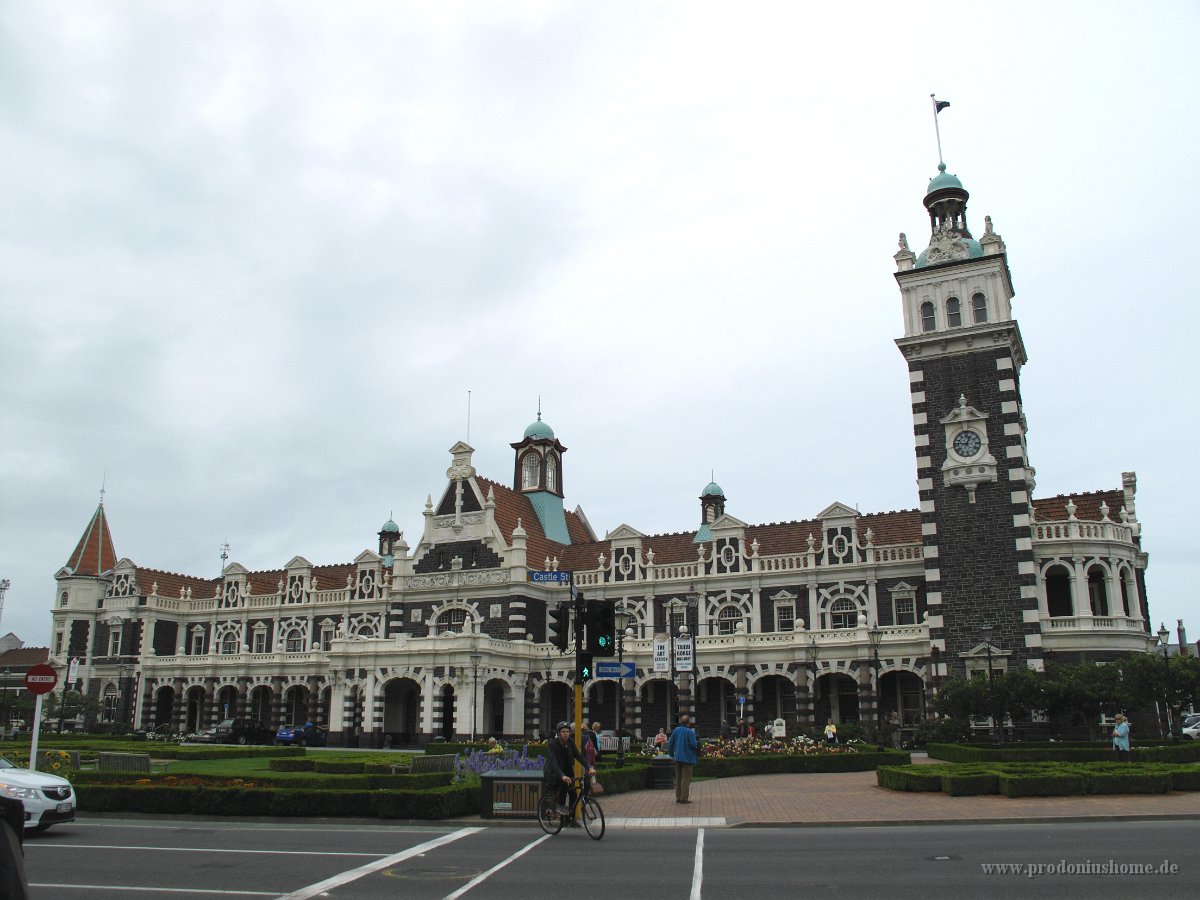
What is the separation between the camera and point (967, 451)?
49.9m

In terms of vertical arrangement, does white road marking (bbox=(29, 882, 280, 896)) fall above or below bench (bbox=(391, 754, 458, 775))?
below

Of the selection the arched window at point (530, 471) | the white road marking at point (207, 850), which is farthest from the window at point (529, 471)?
the white road marking at point (207, 850)

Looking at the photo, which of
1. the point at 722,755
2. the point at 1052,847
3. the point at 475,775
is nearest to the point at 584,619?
the point at 475,775

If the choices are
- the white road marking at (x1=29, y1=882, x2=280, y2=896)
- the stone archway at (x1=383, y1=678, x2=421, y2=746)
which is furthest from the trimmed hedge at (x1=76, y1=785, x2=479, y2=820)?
the stone archway at (x1=383, y1=678, x2=421, y2=746)

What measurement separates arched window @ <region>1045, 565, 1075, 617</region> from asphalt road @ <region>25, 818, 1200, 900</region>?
32.4 m

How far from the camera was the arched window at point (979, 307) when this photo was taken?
51812 millimetres

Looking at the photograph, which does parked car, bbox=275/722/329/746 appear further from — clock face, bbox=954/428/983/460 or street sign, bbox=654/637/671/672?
clock face, bbox=954/428/983/460

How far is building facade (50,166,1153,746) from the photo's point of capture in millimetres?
48156

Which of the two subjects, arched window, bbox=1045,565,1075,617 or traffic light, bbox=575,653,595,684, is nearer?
traffic light, bbox=575,653,595,684

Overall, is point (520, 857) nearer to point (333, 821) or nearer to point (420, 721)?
point (333, 821)

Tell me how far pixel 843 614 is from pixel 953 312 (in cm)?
1778

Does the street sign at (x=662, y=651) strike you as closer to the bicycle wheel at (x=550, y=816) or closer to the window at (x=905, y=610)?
the window at (x=905, y=610)

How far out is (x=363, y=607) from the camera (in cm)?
7094

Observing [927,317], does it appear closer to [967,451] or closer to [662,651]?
[967,451]
